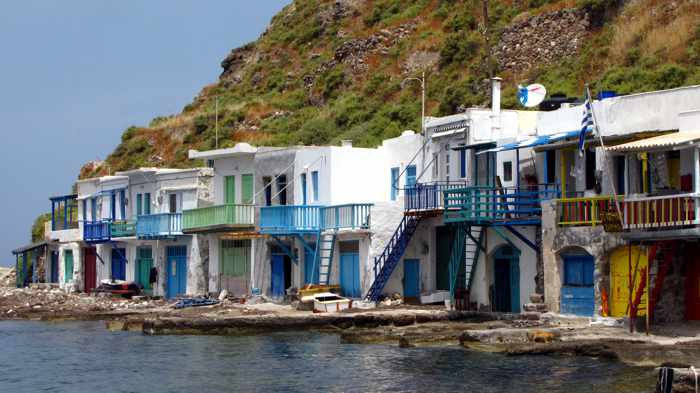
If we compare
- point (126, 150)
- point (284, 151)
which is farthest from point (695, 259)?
point (126, 150)

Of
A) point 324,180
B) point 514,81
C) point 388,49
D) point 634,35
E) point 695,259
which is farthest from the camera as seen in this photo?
point 388,49

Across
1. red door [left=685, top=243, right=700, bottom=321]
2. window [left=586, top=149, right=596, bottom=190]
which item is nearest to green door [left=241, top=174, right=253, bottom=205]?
window [left=586, top=149, right=596, bottom=190]

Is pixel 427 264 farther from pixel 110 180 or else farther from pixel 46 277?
pixel 46 277

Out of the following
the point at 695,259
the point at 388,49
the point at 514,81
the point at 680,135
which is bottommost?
the point at 695,259

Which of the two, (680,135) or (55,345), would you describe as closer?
(680,135)

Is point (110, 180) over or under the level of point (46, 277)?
over

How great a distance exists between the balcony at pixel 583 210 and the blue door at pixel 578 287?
1026mm

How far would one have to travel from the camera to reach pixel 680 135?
97.8ft

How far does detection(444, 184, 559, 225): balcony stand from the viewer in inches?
1401

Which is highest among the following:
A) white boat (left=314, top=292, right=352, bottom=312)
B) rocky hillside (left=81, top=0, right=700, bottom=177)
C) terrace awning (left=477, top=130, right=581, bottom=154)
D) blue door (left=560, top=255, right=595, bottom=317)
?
rocky hillside (left=81, top=0, right=700, bottom=177)

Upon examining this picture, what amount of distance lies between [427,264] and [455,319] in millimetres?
4792

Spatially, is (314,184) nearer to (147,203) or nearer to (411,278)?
(411,278)

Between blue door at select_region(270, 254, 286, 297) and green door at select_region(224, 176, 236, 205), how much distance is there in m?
4.06

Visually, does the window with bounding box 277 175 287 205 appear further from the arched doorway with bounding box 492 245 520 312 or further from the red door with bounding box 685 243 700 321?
the red door with bounding box 685 243 700 321
